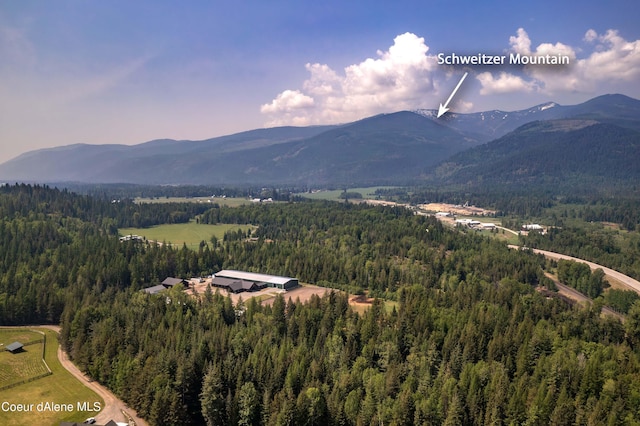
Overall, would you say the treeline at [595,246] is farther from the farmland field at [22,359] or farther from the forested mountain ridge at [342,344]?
the farmland field at [22,359]

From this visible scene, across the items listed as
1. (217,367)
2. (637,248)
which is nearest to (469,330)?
(217,367)

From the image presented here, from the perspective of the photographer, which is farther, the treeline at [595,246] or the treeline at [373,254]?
the treeline at [595,246]

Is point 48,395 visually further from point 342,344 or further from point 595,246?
point 595,246

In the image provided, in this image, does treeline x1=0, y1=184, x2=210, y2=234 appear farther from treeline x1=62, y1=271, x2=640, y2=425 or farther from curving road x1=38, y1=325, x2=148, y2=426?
curving road x1=38, y1=325, x2=148, y2=426

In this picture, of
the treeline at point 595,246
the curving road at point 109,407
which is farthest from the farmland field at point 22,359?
the treeline at point 595,246

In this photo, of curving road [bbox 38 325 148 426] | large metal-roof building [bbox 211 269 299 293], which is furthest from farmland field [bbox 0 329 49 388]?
large metal-roof building [bbox 211 269 299 293]

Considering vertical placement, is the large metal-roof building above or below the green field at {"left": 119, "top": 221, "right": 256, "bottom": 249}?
below
